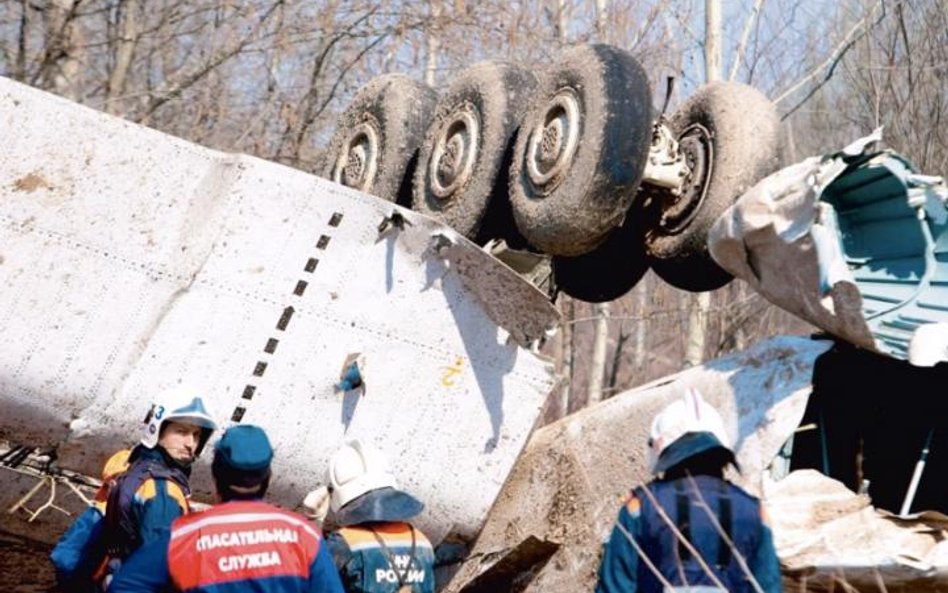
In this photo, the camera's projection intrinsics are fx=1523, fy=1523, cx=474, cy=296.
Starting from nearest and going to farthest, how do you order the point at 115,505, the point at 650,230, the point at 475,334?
the point at 115,505 < the point at 475,334 < the point at 650,230

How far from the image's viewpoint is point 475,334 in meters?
6.49

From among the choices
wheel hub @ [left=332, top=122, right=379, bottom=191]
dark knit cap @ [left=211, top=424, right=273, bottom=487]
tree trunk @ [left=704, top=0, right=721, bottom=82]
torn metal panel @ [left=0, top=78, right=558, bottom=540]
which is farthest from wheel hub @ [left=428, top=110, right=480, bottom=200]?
tree trunk @ [left=704, top=0, right=721, bottom=82]

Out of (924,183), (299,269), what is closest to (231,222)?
(299,269)

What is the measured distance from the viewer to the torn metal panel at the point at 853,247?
5641 millimetres

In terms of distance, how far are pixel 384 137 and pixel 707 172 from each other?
1.74 meters

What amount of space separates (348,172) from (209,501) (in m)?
2.31

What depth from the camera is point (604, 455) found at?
258 inches

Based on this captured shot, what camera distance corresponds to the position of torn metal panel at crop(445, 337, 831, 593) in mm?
5836

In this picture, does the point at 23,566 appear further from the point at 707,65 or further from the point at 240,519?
the point at 707,65

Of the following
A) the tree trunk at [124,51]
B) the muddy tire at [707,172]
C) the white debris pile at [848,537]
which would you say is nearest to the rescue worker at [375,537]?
the white debris pile at [848,537]

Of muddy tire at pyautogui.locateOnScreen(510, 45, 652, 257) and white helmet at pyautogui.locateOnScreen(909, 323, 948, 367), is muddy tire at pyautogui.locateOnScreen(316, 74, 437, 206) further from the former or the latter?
white helmet at pyautogui.locateOnScreen(909, 323, 948, 367)

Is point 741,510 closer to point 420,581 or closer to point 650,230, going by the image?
point 420,581

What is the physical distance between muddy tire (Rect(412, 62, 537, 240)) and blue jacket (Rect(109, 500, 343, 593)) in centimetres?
369

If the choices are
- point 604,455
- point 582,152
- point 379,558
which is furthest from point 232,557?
point 582,152
